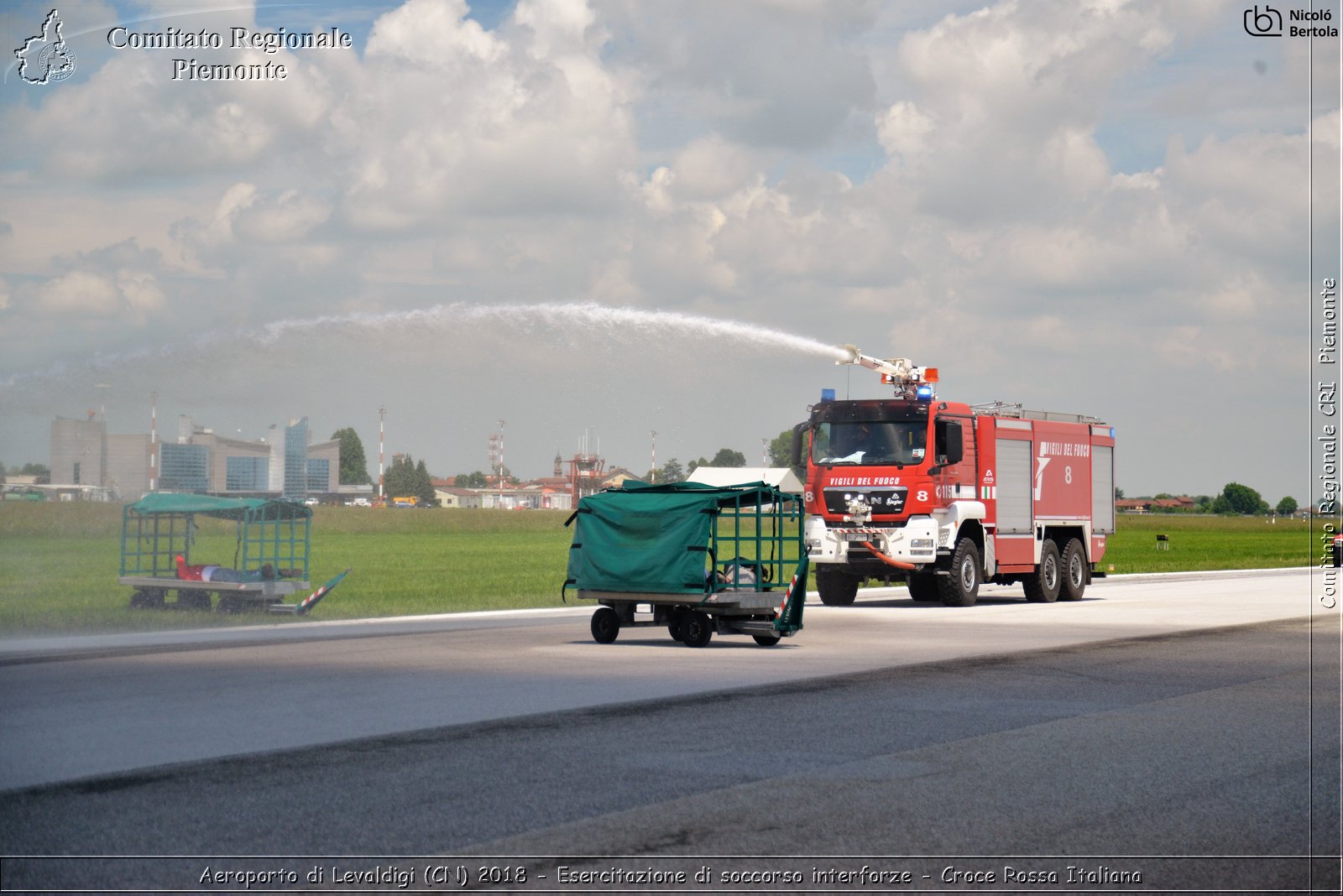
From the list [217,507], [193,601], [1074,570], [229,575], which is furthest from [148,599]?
[1074,570]

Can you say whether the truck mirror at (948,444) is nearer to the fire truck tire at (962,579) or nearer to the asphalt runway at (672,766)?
the fire truck tire at (962,579)

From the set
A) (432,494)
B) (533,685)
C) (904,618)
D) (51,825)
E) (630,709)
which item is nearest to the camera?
(51,825)

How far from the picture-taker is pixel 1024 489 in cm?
2984

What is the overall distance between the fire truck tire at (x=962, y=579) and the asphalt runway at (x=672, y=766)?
8.62m

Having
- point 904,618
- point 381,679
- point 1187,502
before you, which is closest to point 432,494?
point 1187,502

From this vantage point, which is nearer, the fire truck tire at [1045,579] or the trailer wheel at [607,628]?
the trailer wheel at [607,628]

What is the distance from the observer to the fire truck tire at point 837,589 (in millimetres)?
29656

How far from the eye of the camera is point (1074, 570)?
105 feet

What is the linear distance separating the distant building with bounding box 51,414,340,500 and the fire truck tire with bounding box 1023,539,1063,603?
16.3 meters

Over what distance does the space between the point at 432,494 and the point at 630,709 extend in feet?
405

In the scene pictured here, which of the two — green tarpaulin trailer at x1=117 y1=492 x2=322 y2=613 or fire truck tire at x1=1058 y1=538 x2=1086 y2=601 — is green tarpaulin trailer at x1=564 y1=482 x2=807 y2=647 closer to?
green tarpaulin trailer at x1=117 y1=492 x2=322 y2=613

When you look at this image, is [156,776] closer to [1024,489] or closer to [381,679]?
[381,679]

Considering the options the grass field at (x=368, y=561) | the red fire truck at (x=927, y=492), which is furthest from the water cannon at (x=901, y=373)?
the grass field at (x=368, y=561)

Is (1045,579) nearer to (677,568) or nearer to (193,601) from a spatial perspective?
(677,568)
